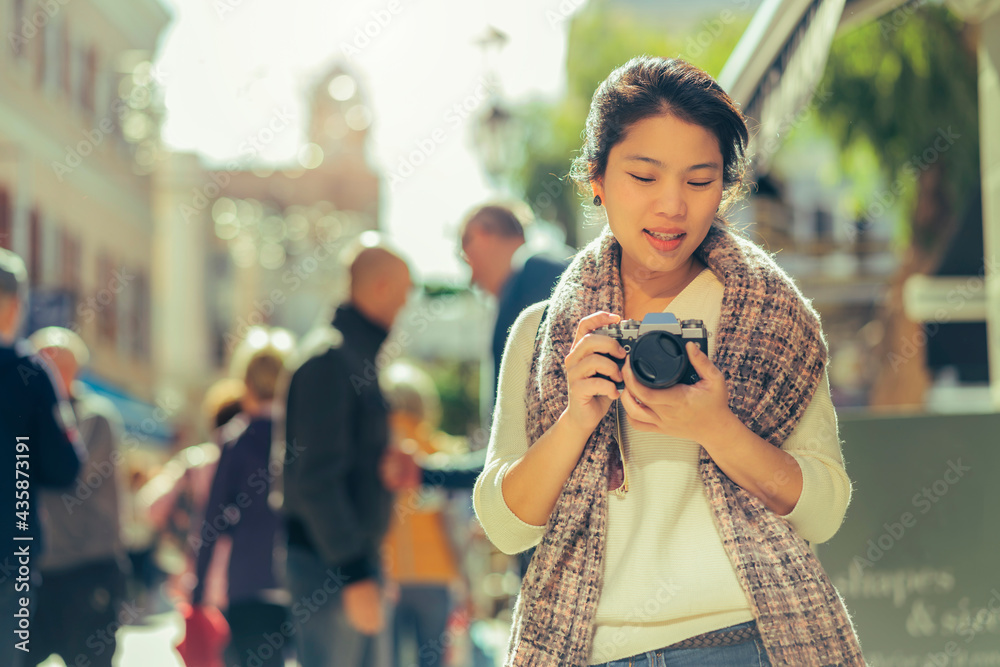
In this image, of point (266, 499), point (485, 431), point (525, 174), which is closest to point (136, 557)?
point (266, 499)

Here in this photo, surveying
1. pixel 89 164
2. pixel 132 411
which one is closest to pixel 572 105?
pixel 89 164

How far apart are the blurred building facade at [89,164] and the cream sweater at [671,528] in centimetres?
1321

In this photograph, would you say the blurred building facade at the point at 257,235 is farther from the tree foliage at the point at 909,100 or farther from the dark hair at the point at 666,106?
the dark hair at the point at 666,106

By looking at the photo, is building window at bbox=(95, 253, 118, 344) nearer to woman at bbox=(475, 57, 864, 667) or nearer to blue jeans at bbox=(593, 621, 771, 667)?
woman at bbox=(475, 57, 864, 667)

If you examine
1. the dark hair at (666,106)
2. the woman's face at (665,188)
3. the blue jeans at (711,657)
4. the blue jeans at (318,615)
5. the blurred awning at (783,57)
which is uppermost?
the blurred awning at (783,57)

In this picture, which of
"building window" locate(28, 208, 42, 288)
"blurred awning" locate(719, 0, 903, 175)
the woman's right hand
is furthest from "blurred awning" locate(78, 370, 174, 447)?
the woman's right hand

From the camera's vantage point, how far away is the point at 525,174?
23969mm

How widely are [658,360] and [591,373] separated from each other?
0.12m

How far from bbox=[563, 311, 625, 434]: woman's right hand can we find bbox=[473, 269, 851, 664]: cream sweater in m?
0.14

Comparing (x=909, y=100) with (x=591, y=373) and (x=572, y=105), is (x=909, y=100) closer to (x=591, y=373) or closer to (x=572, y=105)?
(x=591, y=373)

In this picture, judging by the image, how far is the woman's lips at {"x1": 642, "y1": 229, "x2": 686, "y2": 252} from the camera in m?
1.90

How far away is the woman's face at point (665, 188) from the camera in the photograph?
1.87 meters

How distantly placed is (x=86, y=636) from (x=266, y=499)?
0.98m

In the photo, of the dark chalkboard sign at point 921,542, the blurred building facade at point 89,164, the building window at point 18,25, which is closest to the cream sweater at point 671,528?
the dark chalkboard sign at point 921,542
